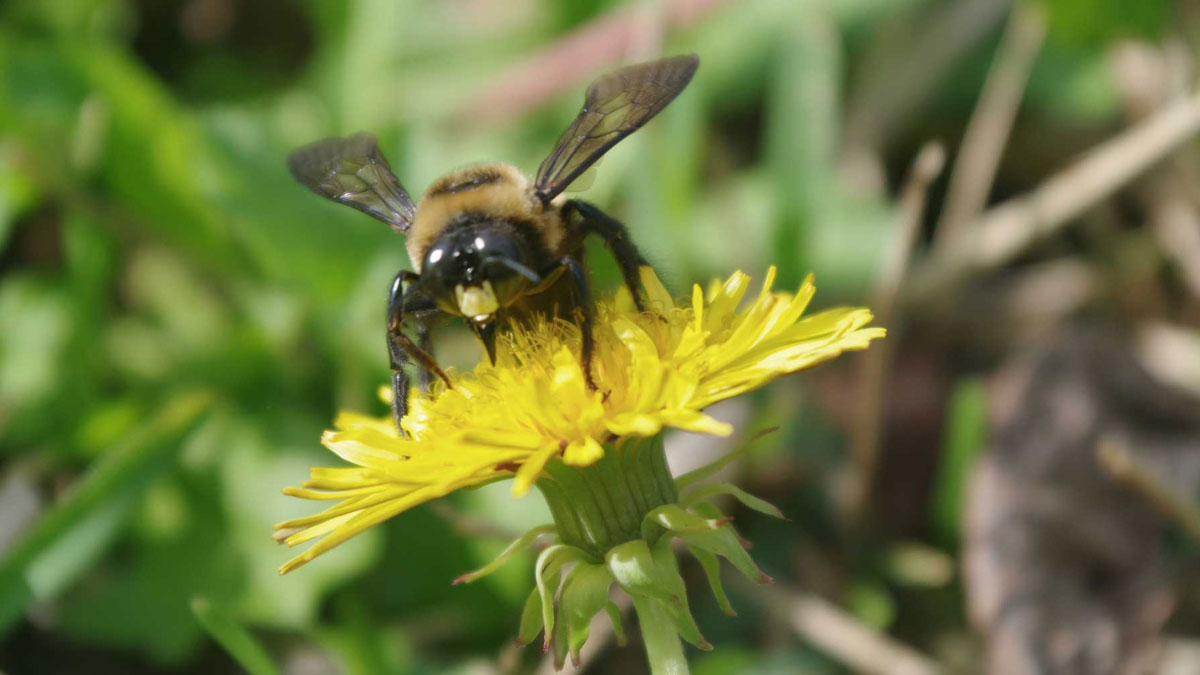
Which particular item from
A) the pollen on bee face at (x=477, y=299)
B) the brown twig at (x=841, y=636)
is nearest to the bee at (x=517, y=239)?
the pollen on bee face at (x=477, y=299)

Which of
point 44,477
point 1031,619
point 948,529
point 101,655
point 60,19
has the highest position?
point 60,19

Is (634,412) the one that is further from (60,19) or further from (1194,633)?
(60,19)

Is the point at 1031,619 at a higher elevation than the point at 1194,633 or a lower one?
higher

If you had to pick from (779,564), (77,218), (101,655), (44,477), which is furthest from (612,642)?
(77,218)

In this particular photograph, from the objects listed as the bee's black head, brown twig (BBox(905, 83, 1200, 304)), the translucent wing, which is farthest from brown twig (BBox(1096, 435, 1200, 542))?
the bee's black head

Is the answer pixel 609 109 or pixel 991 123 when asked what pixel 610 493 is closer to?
pixel 609 109

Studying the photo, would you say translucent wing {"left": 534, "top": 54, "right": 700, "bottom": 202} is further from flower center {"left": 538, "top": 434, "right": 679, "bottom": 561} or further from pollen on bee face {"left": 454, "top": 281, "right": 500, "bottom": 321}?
flower center {"left": 538, "top": 434, "right": 679, "bottom": 561}

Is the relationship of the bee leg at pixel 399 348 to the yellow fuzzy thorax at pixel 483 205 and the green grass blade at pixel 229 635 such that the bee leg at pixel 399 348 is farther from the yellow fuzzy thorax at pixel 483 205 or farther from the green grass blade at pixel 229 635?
the green grass blade at pixel 229 635
